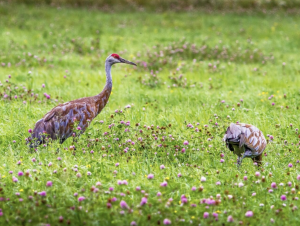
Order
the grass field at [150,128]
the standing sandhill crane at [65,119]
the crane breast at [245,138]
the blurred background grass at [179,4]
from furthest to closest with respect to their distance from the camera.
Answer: the blurred background grass at [179,4]
the standing sandhill crane at [65,119]
the crane breast at [245,138]
the grass field at [150,128]

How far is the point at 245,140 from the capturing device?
6.01m

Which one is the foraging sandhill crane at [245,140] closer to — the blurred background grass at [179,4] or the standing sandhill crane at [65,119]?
the standing sandhill crane at [65,119]

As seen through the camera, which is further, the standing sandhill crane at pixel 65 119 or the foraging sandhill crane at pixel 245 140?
the standing sandhill crane at pixel 65 119

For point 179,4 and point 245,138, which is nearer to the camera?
point 245,138

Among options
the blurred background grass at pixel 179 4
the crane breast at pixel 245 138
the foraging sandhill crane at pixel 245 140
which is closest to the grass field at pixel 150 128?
the foraging sandhill crane at pixel 245 140

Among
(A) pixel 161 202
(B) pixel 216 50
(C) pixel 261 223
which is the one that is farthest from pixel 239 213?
(B) pixel 216 50

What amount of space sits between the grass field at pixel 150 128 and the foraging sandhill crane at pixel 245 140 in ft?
0.76

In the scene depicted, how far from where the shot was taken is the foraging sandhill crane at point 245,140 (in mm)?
6020

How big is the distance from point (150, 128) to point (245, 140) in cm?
164

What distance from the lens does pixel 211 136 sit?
704 centimetres

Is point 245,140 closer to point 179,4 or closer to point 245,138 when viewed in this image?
point 245,138

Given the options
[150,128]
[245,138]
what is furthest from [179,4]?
[245,138]

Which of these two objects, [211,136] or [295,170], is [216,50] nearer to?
[211,136]

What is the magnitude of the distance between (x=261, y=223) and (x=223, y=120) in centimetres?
331
